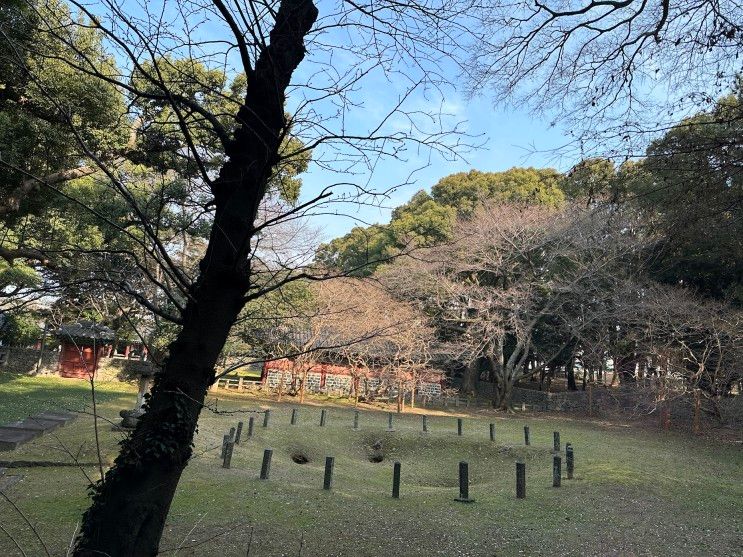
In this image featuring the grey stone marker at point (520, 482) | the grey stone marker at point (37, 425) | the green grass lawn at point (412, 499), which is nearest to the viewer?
the green grass lawn at point (412, 499)

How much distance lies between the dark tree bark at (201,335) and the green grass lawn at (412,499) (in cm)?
23

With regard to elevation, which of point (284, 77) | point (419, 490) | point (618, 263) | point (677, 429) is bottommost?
point (419, 490)

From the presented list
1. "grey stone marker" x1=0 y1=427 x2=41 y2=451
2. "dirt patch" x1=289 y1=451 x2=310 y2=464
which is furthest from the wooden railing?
"grey stone marker" x1=0 y1=427 x2=41 y2=451

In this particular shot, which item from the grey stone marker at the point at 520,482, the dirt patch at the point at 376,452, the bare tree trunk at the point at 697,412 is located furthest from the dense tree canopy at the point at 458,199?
the grey stone marker at the point at 520,482

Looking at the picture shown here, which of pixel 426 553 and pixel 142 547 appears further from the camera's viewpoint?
pixel 426 553

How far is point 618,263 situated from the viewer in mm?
19375

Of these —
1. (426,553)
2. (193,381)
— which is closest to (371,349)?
(426,553)

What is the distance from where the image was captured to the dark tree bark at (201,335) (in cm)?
189

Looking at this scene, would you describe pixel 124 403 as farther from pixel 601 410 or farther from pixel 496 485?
pixel 601 410

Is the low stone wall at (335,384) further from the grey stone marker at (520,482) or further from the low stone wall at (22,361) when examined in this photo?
the grey stone marker at (520,482)

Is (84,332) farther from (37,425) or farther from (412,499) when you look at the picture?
(412,499)

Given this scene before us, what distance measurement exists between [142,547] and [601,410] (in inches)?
874

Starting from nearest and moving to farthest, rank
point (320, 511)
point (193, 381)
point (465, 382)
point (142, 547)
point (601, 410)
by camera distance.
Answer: point (142, 547) → point (193, 381) → point (320, 511) → point (601, 410) → point (465, 382)

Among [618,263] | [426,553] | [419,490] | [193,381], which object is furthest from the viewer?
[618,263]
